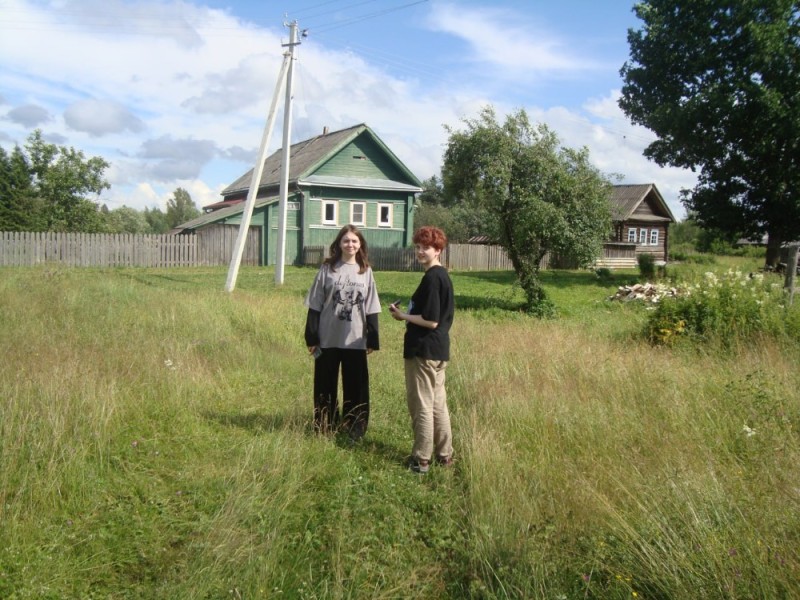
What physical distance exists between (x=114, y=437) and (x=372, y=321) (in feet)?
6.92

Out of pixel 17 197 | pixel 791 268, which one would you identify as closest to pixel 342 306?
pixel 791 268

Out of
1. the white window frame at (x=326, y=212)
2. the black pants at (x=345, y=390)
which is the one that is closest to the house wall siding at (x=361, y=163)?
the white window frame at (x=326, y=212)

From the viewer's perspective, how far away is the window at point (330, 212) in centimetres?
3062

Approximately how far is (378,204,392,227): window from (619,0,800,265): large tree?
12101 mm

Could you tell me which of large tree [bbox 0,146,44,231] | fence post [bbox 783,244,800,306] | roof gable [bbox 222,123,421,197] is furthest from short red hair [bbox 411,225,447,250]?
large tree [bbox 0,146,44,231]

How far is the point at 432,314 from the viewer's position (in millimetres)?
4492

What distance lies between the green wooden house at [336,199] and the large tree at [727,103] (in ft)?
38.4

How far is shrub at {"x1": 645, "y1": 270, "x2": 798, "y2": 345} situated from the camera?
27.6 feet

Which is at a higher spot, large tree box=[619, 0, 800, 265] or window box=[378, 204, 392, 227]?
large tree box=[619, 0, 800, 265]

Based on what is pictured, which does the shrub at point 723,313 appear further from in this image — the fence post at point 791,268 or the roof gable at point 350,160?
the roof gable at point 350,160

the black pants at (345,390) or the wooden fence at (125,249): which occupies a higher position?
the wooden fence at (125,249)

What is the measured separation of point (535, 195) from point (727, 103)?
14871 mm

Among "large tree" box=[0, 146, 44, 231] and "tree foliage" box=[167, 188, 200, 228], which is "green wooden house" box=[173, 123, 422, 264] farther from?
"tree foliage" box=[167, 188, 200, 228]

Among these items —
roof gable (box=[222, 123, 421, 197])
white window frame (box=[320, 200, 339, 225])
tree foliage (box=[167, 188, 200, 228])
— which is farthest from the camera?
tree foliage (box=[167, 188, 200, 228])
